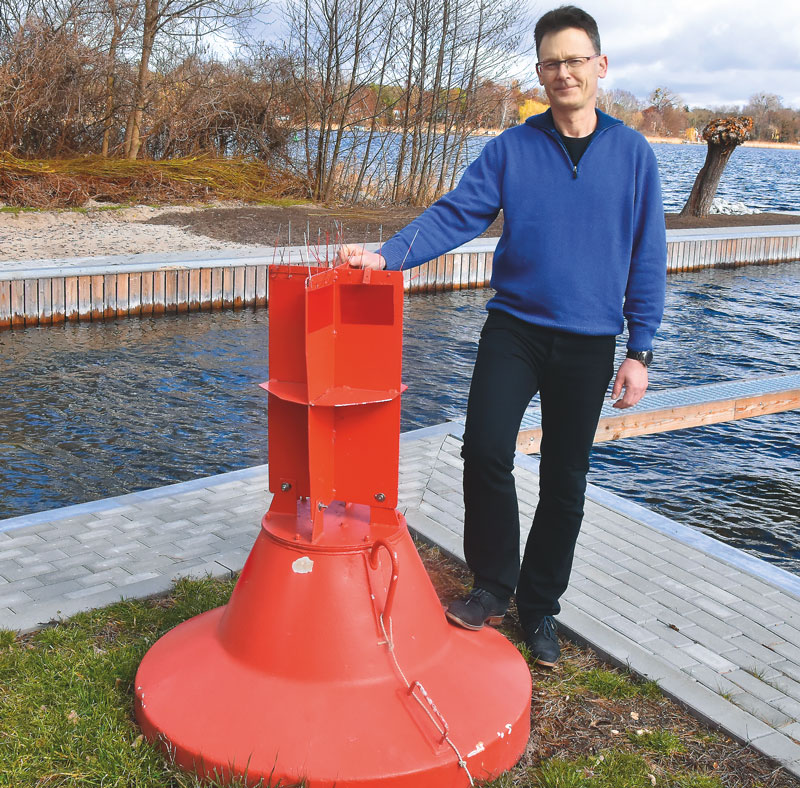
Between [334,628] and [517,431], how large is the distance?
828mm

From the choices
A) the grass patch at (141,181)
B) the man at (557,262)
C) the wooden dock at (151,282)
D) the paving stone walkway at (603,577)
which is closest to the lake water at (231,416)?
the wooden dock at (151,282)

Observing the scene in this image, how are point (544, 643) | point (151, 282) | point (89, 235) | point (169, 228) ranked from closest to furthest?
point (544, 643) → point (151, 282) → point (89, 235) → point (169, 228)

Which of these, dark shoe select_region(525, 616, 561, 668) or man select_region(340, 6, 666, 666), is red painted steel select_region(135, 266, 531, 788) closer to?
man select_region(340, 6, 666, 666)

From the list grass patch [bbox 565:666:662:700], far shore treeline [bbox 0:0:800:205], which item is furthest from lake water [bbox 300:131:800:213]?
grass patch [bbox 565:666:662:700]

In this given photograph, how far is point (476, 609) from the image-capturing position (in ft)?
9.87

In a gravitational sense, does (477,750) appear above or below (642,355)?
below

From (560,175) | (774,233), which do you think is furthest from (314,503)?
(774,233)

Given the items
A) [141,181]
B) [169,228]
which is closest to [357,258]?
[169,228]

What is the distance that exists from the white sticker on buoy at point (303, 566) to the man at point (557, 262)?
0.63 meters

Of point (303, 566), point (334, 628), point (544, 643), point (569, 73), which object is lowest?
point (544, 643)

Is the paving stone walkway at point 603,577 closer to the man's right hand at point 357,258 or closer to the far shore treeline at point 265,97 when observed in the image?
the man's right hand at point 357,258

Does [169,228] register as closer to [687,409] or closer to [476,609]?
[687,409]

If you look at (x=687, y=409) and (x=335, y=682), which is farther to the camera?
(x=687, y=409)

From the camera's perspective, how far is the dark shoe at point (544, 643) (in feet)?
10.3
